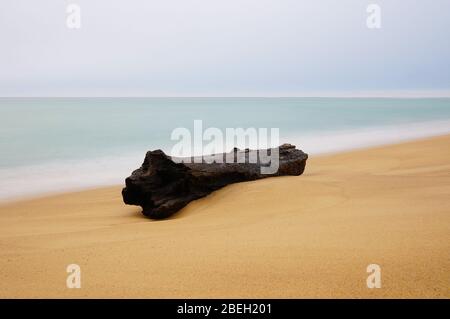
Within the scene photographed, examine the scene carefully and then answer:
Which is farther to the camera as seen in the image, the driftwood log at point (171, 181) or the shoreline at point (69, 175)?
the shoreline at point (69, 175)

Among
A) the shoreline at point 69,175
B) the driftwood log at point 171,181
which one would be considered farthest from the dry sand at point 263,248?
the shoreline at point 69,175

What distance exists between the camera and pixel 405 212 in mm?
4418

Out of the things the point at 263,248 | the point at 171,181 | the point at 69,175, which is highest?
the point at 69,175

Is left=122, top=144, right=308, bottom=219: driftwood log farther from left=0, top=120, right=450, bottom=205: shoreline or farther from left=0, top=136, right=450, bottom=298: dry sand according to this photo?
left=0, top=120, right=450, bottom=205: shoreline

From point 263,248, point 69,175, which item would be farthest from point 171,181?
point 69,175

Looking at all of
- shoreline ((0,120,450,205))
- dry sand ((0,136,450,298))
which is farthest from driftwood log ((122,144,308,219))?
shoreline ((0,120,450,205))

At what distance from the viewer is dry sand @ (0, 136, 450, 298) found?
9.20ft

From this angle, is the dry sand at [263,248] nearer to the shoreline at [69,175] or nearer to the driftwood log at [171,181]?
the driftwood log at [171,181]

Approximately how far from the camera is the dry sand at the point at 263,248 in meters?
2.80

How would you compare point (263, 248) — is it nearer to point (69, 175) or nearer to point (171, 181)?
point (171, 181)

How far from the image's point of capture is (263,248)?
3.56 m

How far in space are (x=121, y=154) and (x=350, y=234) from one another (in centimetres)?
1419

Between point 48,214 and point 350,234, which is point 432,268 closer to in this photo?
point 350,234
